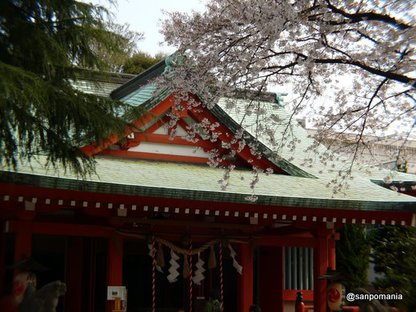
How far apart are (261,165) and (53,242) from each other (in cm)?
434

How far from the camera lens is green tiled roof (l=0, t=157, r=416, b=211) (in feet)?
33.1

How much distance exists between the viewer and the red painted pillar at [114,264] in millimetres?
11555

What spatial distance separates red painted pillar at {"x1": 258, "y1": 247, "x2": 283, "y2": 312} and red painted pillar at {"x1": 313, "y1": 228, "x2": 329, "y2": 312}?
5.24ft

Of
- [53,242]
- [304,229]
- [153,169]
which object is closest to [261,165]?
[304,229]

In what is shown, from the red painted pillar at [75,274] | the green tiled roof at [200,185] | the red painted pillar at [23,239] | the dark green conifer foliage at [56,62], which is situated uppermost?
the dark green conifer foliage at [56,62]

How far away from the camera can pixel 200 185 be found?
1138 centimetres

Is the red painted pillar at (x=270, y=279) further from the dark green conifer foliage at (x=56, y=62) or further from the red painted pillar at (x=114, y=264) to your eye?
the dark green conifer foliage at (x=56, y=62)

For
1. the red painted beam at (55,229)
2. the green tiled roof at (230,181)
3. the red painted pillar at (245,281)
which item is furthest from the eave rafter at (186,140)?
the red painted pillar at (245,281)

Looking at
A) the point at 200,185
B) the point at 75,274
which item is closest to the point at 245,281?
the point at 200,185

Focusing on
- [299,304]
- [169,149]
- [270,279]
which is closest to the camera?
[169,149]

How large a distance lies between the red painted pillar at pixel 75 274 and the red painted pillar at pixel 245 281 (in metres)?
3.13

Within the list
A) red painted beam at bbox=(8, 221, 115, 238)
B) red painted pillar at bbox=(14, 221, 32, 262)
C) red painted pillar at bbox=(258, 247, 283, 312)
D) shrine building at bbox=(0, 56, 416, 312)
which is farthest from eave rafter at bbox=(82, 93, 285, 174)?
red painted pillar at bbox=(258, 247, 283, 312)

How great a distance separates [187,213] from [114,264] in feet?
5.13

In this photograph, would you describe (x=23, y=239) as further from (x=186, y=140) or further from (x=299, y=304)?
(x=299, y=304)
